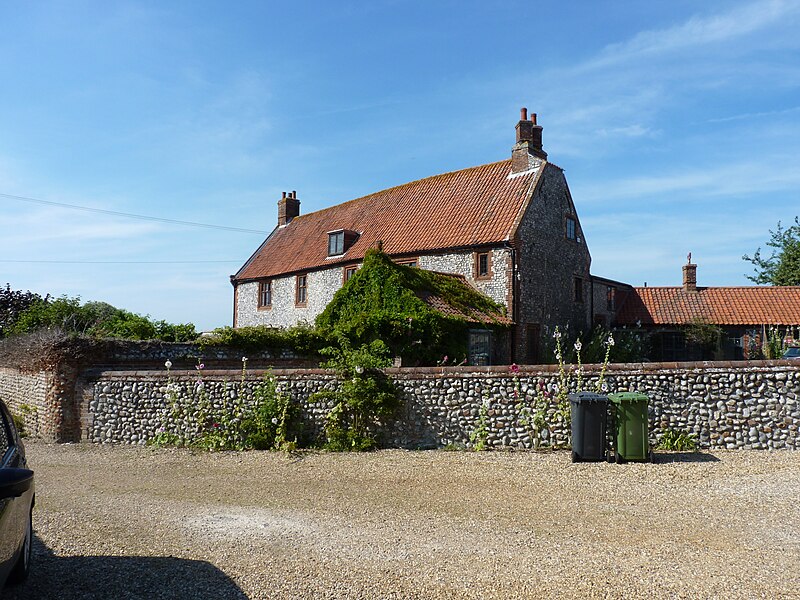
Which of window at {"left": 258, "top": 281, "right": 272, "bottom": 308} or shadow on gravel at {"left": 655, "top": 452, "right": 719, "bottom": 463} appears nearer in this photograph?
shadow on gravel at {"left": 655, "top": 452, "right": 719, "bottom": 463}

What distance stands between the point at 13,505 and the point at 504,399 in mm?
9090

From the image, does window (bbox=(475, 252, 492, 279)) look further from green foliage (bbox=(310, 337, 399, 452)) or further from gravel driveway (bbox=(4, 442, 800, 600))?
gravel driveway (bbox=(4, 442, 800, 600))

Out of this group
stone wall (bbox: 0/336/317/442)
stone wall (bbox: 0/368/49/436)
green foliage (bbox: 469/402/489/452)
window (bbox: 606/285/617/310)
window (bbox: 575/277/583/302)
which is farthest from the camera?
window (bbox: 606/285/617/310)

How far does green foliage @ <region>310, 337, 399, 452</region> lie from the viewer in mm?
12477

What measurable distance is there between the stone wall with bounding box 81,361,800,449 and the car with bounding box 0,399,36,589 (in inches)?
305

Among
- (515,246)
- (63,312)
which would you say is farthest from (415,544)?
(63,312)

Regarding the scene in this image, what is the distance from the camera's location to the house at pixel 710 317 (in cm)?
2881

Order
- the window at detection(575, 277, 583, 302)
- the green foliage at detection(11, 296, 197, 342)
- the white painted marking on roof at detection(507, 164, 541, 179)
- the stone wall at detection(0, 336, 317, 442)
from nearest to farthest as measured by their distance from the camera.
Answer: the stone wall at detection(0, 336, 317, 442) → the green foliage at detection(11, 296, 197, 342) → the white painted marking on roof at detection(507, 164, 541, 179) → the window at detection(575, 277, 583, 302)

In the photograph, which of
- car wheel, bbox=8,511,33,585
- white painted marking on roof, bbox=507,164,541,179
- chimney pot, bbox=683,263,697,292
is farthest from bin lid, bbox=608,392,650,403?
chimney pot, bbox=683,263,697,292

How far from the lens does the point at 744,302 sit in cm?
3023

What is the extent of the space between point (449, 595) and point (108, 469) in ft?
26.5

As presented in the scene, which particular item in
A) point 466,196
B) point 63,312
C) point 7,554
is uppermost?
point 466,196

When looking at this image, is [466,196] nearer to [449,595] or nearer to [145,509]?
[145,509]

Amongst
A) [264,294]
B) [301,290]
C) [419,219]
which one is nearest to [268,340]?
[419,219]
